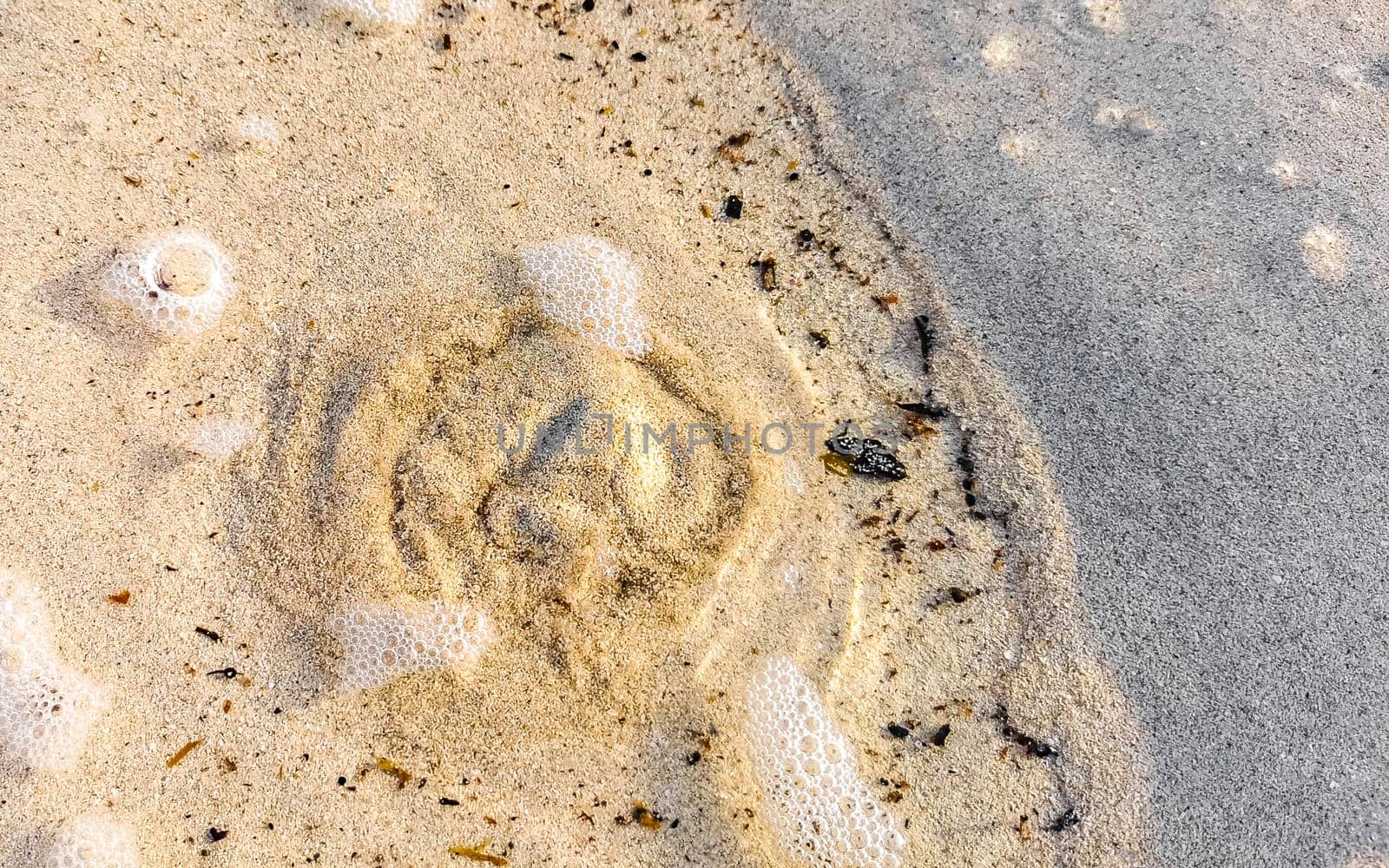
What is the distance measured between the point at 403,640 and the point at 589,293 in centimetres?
150

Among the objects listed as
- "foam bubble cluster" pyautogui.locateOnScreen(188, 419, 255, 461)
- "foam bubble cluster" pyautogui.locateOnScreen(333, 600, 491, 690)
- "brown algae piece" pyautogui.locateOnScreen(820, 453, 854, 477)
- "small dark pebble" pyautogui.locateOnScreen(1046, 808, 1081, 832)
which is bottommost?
"foam bubble cluster" pyautogui.locateOnScreen(333, 600, 491, 690)

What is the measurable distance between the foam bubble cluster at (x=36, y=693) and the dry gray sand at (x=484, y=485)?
74 millimetres

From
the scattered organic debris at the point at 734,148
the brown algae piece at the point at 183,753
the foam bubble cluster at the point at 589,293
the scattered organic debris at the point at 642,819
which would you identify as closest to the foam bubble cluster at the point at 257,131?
the foam bubble cluster at the point at 589,293

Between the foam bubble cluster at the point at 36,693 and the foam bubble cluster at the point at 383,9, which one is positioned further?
the foam bubble cluster at the point at 383,9

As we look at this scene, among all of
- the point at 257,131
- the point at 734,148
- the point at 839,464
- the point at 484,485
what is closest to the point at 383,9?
the point at 257,131

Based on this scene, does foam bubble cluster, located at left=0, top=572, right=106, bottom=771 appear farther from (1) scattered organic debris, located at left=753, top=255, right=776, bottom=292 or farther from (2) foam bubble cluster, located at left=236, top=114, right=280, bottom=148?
(1) scattered organic debris, located at left=753, top=255, right=776, bottom=292

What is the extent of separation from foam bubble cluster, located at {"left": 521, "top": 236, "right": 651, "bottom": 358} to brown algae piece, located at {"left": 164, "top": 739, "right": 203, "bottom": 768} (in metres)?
2.04

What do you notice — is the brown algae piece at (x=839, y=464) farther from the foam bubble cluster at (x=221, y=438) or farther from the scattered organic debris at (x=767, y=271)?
the foam bubble cluster at (x=221, y=438)

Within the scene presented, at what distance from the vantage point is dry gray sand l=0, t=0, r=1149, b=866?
255 centimetres

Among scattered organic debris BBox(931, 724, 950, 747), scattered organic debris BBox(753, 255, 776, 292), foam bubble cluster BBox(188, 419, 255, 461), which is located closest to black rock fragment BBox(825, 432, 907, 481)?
scattered organic debris BBox(753, 255, 776, 292)

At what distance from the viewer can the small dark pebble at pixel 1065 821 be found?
253 cm

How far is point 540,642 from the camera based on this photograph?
261 cm

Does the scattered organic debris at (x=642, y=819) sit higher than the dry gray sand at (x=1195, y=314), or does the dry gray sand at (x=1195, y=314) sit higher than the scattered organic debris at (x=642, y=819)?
the dry gray sand at (x=1195, y=314)

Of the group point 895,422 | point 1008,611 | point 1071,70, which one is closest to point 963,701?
point 1008,611
